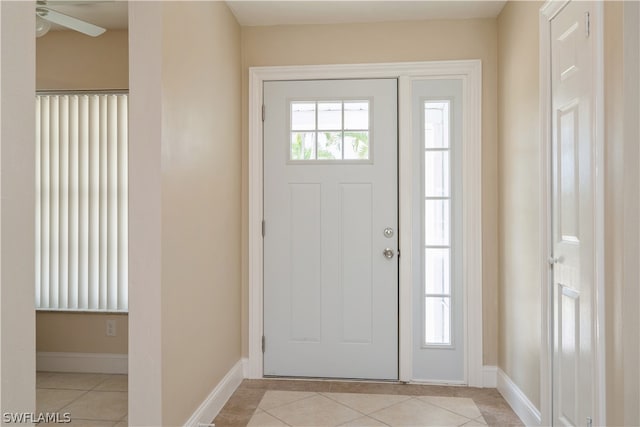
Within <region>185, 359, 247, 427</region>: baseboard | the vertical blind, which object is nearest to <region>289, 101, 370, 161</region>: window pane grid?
the vertical blind

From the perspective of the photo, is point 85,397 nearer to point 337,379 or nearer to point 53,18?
point 337,379

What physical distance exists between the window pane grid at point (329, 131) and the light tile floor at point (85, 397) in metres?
1.98

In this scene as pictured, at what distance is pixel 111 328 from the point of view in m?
3.63

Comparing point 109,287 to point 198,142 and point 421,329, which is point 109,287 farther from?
point 421,329

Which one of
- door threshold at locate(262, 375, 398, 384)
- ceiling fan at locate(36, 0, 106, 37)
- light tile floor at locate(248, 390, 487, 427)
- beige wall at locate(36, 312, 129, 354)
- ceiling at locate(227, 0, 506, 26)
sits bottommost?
light tile floor at locate(248, 390, 487, 427)

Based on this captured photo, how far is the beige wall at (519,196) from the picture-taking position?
102 inches

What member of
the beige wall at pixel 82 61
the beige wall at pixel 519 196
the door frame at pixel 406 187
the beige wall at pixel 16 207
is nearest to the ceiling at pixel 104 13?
the beige wall at pixel 82 61

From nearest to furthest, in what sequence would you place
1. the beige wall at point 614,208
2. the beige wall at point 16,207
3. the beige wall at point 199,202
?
the beige wall at point 16,207 → the beige wall at point 614,208 → the beige wall at point 199,202

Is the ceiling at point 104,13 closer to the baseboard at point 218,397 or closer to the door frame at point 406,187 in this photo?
the door frame at point 406,187

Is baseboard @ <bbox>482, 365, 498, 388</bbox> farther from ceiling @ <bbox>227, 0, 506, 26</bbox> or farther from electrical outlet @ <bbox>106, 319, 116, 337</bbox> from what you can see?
electrical outlet @ <bbox>106, 319, 116, 337</bbox>

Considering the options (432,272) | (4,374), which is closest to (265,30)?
(432,272)

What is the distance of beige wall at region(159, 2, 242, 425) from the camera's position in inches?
86.8

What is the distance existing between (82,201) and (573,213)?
3.26m

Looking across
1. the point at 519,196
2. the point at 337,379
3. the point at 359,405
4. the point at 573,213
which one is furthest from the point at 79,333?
the point at 573,213
